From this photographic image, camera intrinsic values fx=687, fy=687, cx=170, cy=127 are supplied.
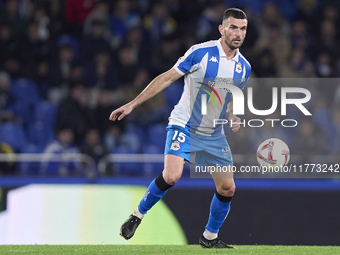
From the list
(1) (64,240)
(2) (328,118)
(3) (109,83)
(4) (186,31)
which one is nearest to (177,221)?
(1) (64,240)

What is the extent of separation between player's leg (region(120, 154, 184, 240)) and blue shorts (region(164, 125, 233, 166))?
0.08 m

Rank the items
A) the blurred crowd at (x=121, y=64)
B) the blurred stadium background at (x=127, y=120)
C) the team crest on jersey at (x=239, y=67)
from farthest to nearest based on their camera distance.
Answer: the blurred crowd at (x=121, y=64), the blurred stadium background at (x=127, y=120), the team crest on jersey at (x=239, y=67)

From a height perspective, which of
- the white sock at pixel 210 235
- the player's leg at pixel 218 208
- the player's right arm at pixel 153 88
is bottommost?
the white sock at pixel 210 235

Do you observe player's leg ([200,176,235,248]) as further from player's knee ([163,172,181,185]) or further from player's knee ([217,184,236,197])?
player's knee ([163,172,181,185])

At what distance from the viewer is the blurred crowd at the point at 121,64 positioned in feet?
30.9

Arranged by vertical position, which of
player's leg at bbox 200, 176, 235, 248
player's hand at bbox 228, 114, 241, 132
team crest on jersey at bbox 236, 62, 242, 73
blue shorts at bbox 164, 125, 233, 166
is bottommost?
player's leg at bbox 200, 176, 235, 248

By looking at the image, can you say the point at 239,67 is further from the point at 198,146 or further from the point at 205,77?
the point at 198,146

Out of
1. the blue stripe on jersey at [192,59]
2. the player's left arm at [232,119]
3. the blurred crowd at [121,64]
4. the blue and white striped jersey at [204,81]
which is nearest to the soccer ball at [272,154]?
the player's left arm at [232,119]

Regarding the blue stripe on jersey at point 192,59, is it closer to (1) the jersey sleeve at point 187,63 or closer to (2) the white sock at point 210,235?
(1) the jersey sleeve at point 187,63

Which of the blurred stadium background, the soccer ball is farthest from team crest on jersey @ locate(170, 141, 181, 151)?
the blurred stadium background

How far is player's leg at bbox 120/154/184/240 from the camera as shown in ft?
20.2

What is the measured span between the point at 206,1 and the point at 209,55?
5963 mm

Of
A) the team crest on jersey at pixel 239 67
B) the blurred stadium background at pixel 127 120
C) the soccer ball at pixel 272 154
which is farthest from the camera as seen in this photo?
the blurred stadium background at pixel 127 120

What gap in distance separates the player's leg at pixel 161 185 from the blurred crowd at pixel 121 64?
7.71 ft
